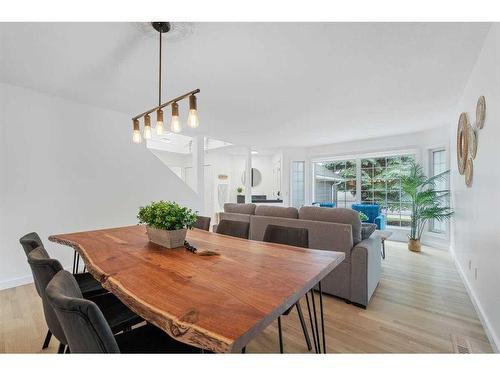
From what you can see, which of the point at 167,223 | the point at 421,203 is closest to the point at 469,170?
the point at 421,203

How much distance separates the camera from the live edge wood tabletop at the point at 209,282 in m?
0.72

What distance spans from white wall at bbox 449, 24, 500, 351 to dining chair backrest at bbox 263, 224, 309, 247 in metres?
1.34

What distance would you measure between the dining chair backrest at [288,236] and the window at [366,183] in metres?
4.71

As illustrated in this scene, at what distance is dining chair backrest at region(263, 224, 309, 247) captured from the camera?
1.88 metres

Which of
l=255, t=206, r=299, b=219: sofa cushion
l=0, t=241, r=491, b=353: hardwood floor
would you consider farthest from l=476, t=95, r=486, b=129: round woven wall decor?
l=255, t=206, r=299, b=219: sofa cushion

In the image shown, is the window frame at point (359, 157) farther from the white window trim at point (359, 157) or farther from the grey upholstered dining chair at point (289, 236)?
the grey upholstered dining chair at point (289, 236)

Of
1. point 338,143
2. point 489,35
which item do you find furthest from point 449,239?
point 489,35

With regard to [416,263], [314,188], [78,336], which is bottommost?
[416,263]

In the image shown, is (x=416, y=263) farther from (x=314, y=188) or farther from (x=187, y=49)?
(x=187, y=49)

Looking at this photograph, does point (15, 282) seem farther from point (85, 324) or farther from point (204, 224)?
point (85, 324)

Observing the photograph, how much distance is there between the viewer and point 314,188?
23.1 ft

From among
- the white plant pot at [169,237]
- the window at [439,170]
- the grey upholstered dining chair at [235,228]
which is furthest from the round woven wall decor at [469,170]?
the white plant pot at [169,237]

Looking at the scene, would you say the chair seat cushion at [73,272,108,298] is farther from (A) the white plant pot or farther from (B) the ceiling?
(B) the ceiling
